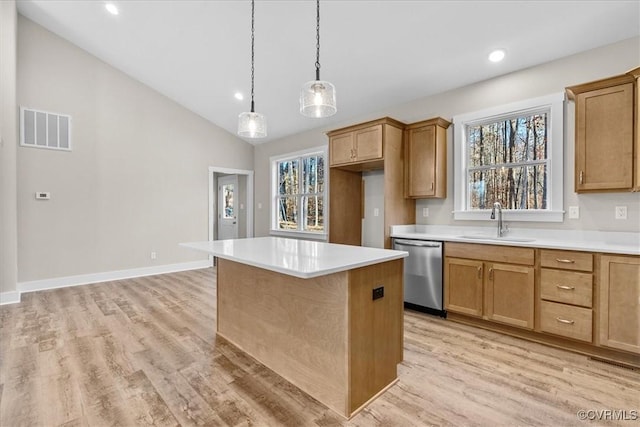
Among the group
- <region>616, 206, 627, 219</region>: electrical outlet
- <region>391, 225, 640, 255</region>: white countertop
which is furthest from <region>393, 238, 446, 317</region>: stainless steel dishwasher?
<region>616, 206, 627, 219</region>: electrical outlet

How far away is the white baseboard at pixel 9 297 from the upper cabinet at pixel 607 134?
244 inches

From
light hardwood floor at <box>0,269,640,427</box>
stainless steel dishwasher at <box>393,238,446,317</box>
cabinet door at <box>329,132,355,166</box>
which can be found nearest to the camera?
light hardwood floor at <box>0,269,640,427</box>

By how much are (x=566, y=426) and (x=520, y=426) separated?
0.79 feet

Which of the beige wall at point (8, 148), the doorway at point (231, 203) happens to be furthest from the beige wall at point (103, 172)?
the beige wall at point (8, 148)

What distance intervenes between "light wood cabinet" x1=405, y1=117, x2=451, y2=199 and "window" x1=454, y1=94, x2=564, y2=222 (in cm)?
16

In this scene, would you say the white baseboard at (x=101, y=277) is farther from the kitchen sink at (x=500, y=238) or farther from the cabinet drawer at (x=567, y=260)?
the cabinet drawer at (x=567, y=260)

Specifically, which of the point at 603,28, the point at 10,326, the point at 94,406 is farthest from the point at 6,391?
the point at 603,28

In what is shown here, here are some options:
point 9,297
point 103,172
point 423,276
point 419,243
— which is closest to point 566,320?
point 423,276

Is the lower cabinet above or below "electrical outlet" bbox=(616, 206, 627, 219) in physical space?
below

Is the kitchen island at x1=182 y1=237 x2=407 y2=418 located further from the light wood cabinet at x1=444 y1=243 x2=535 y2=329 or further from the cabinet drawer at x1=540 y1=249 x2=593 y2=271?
the cabinet drawer at x1=540 y1=249 x2=593 y2=271

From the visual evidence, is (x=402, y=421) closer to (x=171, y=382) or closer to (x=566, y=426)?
(x=566, y=426)

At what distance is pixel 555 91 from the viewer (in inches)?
115

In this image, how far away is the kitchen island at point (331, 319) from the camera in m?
1.69

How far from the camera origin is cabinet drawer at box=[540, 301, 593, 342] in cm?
237
